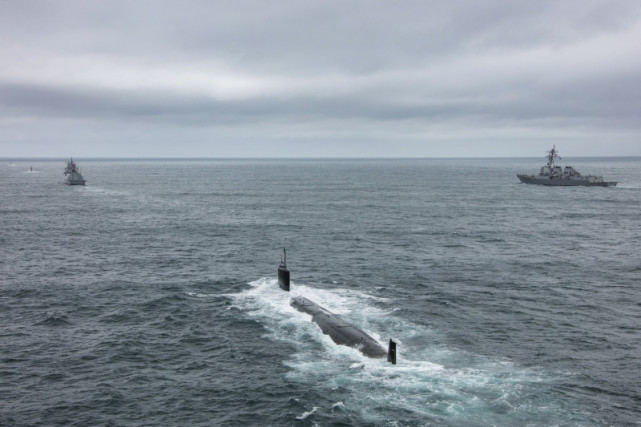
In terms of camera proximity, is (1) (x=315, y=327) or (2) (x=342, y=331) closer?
(2) (x=342, y=331)

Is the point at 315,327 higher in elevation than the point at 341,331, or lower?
lower

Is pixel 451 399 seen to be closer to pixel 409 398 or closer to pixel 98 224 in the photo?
pixel 409 398

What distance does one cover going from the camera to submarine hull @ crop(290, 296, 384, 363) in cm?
5103

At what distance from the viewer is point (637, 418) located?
39438mm

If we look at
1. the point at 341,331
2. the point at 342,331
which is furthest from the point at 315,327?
the point at 342,331

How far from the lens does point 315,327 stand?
194ft

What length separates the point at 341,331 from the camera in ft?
181

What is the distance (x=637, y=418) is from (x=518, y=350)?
13535mm

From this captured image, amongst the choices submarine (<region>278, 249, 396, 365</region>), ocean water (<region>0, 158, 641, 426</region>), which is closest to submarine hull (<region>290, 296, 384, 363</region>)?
submarine (<region>278, 249, 396, 365</region>)

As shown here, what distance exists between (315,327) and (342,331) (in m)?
4.97

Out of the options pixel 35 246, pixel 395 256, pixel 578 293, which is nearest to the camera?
pixel 578 293

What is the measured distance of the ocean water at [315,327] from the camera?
1642 inches

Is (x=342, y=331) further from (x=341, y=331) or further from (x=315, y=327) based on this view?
(x=315, y=327)

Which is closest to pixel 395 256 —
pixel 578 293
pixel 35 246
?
pixel 578 293
